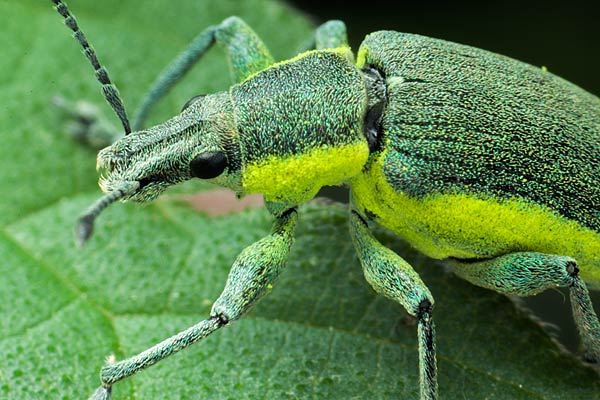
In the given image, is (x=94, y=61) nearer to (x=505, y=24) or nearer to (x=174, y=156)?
(x=174, y=156)

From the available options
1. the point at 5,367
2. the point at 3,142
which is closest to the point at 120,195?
the point at 5,367

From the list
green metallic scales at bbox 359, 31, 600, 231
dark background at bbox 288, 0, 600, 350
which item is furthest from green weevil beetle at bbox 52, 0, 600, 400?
dark background at bbox 288, 0, 600, 350

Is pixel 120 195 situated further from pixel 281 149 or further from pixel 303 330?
pixel 303 330

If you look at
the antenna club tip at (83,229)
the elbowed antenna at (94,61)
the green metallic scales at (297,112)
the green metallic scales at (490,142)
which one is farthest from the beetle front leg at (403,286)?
the antenna club tip at (83,229)

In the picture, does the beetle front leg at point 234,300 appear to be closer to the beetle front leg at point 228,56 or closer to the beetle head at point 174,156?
the beetle head at point 174,156

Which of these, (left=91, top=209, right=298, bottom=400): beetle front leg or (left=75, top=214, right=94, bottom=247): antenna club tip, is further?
(left=91, top=209, right=298, bottom=400): beetle front leg

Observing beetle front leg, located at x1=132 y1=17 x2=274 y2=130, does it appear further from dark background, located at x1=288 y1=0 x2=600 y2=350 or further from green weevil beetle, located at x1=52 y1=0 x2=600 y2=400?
dark background, located at x1=288 y1=0 x2=600 y2=350

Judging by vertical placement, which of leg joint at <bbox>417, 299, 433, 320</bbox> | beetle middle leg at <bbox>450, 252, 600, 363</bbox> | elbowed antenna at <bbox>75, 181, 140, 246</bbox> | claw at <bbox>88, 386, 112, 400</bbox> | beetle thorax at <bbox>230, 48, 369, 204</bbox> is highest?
elbowed antenna at <bbox>75, 181, 140, 246</bbox>

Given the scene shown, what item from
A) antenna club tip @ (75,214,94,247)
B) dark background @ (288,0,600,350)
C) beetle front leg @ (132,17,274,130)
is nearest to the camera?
antenna club tip @ (75,214,94,247)
